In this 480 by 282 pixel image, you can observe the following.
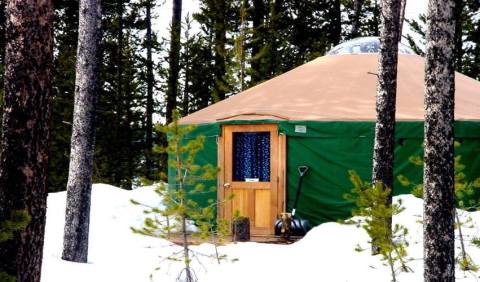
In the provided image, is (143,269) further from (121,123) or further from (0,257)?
(121,123)

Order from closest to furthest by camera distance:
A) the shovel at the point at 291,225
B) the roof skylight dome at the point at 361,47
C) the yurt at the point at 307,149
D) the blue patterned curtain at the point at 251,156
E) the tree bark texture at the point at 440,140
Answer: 1. the tree bark texture at the point at 440,140
2. the shovel at the point at 291,225
3. the yurt at the point at 307,149
4. the blue patterned curtain at the point at 251,156
5. the roof skylight dome at the point at 361,47

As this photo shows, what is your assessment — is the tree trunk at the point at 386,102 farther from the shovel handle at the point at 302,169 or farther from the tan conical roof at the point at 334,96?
the shovel handle at the point at 302,169

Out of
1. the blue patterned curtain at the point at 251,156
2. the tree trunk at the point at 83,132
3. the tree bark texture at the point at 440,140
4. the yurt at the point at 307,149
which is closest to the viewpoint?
the tree bark texture at the point at 440,140

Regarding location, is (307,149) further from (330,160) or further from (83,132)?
(83,132)

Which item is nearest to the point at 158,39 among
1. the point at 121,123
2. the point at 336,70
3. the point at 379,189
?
the point at 121,123

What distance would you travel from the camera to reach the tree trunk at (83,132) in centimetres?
637

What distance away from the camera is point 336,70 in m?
11.0

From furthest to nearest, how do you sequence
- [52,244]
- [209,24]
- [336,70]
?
[209,24] < [336,70] < [52,244]

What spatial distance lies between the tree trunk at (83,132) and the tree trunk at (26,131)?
2618 millimetres

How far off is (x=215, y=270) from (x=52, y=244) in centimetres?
206

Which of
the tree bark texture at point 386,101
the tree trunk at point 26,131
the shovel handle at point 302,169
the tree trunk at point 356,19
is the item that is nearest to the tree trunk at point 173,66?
the tree trunk at point 356,19

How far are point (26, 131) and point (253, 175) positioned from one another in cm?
599

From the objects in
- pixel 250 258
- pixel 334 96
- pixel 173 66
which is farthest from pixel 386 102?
pixel 173 66

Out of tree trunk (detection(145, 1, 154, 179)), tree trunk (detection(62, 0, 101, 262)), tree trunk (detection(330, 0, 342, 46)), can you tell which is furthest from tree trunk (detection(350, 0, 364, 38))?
tree trunk (detection(62, 0, 101, 262))
